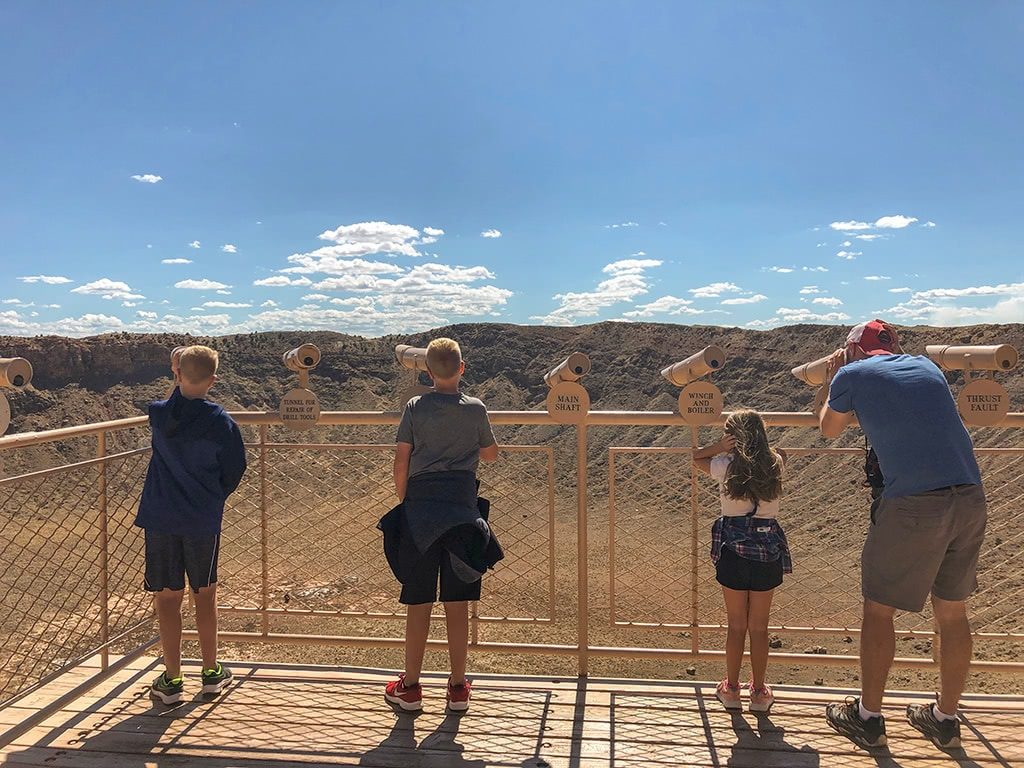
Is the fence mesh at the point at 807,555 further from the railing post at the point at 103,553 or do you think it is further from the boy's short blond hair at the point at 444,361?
the railing post at the point at 103,553

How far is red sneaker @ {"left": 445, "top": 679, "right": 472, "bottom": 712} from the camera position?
274 centimetres

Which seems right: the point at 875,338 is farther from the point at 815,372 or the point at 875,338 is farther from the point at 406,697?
the point at 406,697

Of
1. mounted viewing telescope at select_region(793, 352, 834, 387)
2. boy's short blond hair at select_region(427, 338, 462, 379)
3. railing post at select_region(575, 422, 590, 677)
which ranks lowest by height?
railing post at select_region(575, 422, 590, 677)

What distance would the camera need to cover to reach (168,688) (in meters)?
2.79

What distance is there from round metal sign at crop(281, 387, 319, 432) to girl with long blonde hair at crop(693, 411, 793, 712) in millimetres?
1782

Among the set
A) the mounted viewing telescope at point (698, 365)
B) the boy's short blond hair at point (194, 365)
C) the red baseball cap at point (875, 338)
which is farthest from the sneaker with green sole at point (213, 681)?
the red baseball cap at point (875, 338)

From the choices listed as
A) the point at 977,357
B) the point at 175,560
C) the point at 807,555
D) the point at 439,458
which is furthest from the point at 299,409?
the point at 807,555

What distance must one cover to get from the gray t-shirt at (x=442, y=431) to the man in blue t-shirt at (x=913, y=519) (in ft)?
4.18

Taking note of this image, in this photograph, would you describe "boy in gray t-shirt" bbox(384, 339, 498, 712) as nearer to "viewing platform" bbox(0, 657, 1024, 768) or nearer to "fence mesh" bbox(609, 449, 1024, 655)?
"viewing platform" bbox(0, 657, 1024, 768)

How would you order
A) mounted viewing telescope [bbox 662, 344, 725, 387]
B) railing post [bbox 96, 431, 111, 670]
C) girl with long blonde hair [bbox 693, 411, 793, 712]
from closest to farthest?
girl with long blonde hair [bbox 693, 411, 793, 712]
mounted viewing telescope [bbox 662, 344, 725, 387]
railing post [bbox 96, 431, 111, 670]

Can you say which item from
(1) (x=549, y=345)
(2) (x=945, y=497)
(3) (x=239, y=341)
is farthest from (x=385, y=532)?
(3) (x=239, y=341)

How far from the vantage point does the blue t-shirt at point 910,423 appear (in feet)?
7.68

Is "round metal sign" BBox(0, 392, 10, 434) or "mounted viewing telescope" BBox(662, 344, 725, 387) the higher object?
"mounted viewing telescope" BBox(662, 344, 725, 387)

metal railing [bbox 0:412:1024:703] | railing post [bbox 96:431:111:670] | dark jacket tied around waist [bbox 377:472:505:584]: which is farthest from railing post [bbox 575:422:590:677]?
railing post [bbox 96:431:111:670]
